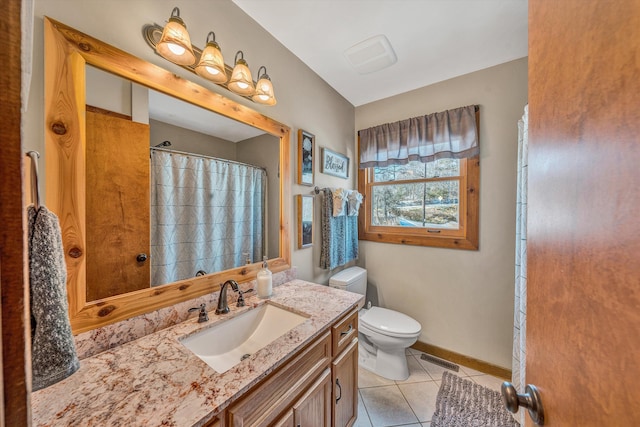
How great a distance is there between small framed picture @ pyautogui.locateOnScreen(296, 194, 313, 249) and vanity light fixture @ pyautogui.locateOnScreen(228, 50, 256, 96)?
0.74 m

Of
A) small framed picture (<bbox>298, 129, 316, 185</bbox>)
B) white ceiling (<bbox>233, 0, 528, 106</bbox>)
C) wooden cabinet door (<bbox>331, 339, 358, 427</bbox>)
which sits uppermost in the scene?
white ceiling (<bbox>233, 0, 528, 106</bbox>)

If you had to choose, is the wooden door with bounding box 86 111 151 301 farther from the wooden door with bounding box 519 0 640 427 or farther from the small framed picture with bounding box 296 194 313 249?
the wooden door with bounding box 519 0 640 427

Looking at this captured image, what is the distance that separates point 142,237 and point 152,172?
27 centimetres

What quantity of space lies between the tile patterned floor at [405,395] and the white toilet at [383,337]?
0.23 feet

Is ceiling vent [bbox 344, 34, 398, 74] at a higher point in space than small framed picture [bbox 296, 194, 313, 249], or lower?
higher

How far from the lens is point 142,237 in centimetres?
94

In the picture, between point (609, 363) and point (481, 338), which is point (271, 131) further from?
point (481, 338)

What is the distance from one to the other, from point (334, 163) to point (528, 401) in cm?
183

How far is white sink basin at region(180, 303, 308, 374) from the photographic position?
959 mm

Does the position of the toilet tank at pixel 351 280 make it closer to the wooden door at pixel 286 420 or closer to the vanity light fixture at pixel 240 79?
the wooden door at pixel 286 420

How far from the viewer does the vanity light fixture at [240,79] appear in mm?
1184

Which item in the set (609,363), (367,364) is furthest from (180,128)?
(367,364)

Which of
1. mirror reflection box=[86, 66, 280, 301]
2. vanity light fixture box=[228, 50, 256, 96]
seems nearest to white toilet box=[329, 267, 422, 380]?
mirror reflection box=[86, 66, 280, 301]

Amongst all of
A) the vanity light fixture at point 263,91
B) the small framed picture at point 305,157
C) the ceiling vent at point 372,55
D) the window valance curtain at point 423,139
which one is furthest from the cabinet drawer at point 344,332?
the ceiling vent at point 372,55
